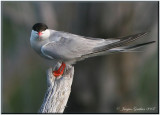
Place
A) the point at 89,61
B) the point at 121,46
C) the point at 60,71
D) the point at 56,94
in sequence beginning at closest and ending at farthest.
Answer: the point at 56,94 → the point at 121,46 → the point at 60,71 → the point at 89,61

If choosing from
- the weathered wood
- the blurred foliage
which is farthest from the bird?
the blurred foliage

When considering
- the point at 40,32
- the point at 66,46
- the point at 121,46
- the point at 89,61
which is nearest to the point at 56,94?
the point at 66,46

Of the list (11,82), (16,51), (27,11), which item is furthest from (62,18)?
(11,82)

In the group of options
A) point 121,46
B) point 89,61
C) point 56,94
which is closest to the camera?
point 56,94

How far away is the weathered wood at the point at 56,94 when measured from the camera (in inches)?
178

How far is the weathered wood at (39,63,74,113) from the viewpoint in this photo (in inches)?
178

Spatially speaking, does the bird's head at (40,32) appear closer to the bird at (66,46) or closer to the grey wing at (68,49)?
the bird at (66,46)

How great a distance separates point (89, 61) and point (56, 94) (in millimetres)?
5030

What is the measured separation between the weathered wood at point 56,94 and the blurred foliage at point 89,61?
3972 mm

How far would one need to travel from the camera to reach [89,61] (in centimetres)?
962

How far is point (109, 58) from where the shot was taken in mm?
10000

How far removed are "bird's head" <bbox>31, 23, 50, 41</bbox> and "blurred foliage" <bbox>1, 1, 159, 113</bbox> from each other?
149 inches

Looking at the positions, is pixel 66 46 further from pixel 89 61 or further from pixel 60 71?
pixel 89 61

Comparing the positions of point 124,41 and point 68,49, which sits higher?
point 124,41
